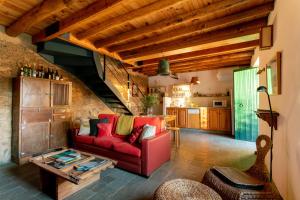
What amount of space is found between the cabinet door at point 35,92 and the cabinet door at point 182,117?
4.95 meters

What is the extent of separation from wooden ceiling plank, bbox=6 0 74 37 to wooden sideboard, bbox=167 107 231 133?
563 centimetres

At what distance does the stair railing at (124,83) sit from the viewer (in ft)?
19.2

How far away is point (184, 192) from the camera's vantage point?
59.1 inches

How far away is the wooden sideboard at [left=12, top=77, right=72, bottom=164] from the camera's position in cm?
318

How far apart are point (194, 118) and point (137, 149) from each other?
4432 millimetres

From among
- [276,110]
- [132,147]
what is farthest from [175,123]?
[276,110]

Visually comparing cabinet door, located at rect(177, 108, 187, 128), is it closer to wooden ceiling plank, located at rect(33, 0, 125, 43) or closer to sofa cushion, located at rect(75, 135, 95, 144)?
sofa cushion, located at rect(75, 135, 95, 144)

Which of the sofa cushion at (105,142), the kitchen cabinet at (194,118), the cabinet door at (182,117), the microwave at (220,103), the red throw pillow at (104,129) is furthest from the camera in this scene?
the cabinet door at (182,117)

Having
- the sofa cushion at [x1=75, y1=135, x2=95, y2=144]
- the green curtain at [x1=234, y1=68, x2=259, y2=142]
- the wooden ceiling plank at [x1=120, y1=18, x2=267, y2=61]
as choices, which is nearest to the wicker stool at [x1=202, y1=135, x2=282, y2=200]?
the wooden ceiling plank at [x1=120, y1=18, x2=267, y2=61]

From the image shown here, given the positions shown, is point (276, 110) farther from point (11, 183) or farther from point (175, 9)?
point (11, 183)

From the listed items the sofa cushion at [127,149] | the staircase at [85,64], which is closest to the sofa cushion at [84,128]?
the sofa cushion at [127,149]

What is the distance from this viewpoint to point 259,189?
5.48 ft

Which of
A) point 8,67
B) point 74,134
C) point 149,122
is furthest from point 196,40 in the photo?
point 8,67

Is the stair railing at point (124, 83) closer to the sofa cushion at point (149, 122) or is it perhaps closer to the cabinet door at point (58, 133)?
the sofa cushion at point (149, 122)
